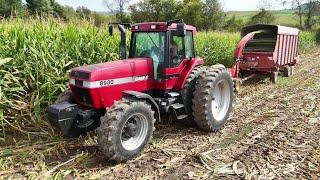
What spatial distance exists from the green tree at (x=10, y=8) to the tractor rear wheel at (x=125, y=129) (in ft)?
11.4

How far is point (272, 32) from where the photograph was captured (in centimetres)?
1192

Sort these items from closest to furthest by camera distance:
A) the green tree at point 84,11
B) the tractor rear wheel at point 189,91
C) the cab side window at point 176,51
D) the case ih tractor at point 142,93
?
the case ih tractor at point 142,93
the cab side window at point 176,51
the tractor rear wheel at point 189,91
the green tree at point 84,11

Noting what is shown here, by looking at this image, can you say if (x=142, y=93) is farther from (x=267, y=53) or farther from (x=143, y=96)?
(x=267, y=53)

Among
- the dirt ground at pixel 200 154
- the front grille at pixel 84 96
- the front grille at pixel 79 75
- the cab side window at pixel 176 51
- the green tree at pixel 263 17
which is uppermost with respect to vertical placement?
the green tree at pixel 263 17

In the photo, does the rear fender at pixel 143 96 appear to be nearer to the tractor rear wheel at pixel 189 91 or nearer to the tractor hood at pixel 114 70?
the tractor hood at pixel 114 70

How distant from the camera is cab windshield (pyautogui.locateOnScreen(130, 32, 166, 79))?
559cm

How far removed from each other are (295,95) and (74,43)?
5.72 m

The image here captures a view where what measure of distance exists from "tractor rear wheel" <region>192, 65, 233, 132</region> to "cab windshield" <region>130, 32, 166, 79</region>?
74cm

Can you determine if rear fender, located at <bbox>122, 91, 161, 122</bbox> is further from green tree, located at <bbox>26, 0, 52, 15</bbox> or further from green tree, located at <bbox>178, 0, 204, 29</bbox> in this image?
green tree, located at <bbox>178, 0, 204, 29</bbox>

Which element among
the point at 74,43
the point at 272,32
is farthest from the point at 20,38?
the point at 272,32

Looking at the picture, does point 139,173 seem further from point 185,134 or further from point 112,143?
point 185,134

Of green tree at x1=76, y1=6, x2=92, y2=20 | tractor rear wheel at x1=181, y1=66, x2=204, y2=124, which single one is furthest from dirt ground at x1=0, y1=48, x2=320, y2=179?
green tree at x1=76, y1=6, x2=92, y2=20

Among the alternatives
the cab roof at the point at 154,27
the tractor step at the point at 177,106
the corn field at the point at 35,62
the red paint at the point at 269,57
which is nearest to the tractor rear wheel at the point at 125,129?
the tractor step at the point at 177,106

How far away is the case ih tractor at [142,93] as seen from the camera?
469 centimetres
